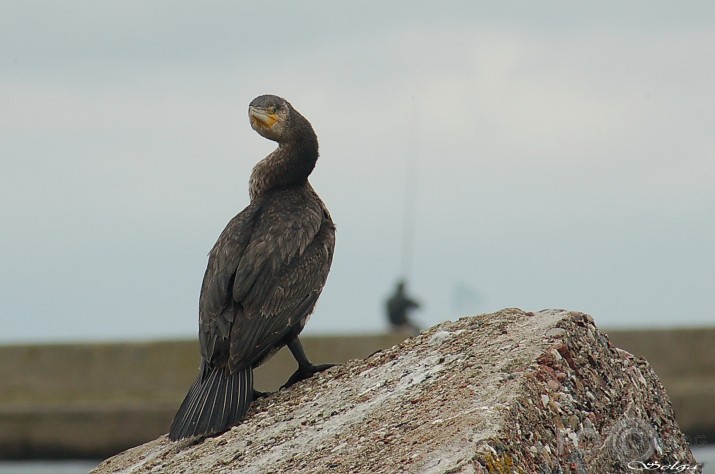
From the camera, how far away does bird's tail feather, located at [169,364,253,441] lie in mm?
6433

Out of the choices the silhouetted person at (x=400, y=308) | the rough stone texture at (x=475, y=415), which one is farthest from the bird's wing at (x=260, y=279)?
the silhouetted person at (x=400, y=308)

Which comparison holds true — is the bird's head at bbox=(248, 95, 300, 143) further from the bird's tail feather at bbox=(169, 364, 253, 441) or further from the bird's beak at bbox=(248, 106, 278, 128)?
the bird's tail feather at bbox=(169, 364, 253, 441)

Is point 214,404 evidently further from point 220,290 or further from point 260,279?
point 260,279

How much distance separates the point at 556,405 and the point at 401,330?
1028cm

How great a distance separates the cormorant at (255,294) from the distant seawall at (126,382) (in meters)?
6.94

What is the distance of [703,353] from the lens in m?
15.3

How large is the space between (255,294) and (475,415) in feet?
7.81

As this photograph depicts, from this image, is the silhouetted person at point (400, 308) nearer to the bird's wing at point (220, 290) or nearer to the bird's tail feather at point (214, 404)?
the bird's wing at point (220, 290)

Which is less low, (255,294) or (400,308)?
(255,294)

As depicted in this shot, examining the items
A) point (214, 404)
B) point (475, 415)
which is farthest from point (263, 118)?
point (475, 415)

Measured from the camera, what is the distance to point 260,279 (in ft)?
23.7

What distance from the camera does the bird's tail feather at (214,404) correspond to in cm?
643

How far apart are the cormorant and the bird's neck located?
10 mm

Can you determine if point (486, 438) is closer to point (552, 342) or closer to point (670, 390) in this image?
point (552, 342)
